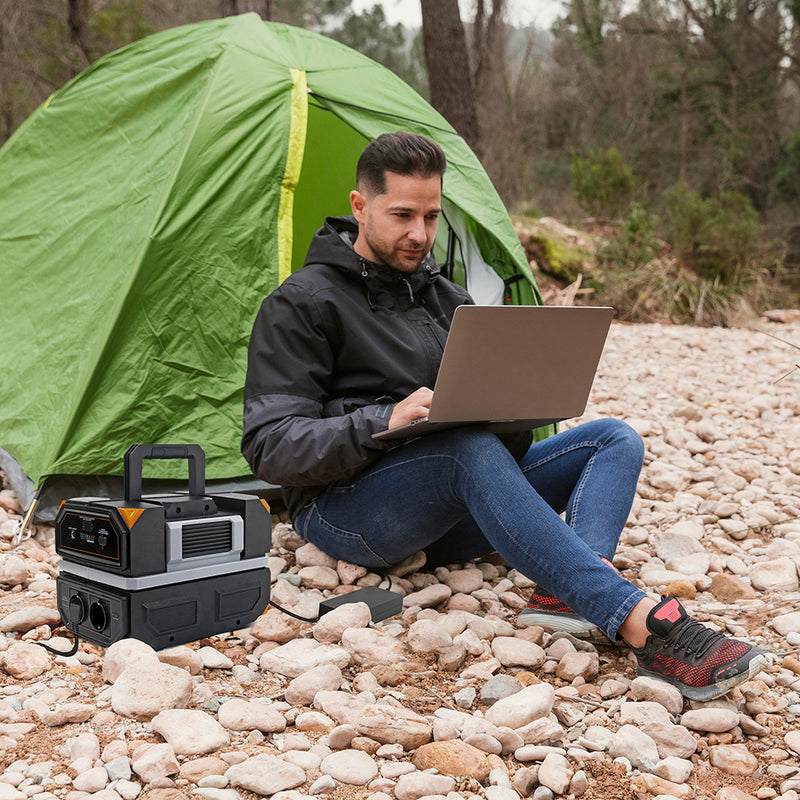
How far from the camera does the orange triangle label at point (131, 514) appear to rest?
5.15 feet

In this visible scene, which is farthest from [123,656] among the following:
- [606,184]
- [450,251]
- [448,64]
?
[606,184]

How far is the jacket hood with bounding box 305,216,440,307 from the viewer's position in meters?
2.07

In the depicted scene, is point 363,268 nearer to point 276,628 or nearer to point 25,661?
point 276,628

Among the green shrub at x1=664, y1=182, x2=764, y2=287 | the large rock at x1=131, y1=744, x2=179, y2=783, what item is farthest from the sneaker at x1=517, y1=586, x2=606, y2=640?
the green shrub at x1=664, y1=182, x2=764, y2=287

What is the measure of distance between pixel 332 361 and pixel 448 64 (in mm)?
4429

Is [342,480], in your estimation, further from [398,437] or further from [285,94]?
[285,94]

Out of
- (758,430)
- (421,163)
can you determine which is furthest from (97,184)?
(758,430)

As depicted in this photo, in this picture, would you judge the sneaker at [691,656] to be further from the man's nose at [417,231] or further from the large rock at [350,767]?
the man's nose at [417,231]

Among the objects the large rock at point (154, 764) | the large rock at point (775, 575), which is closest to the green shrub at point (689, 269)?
the large rock at point (775, 575)

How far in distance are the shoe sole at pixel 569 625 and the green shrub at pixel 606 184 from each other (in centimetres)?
684

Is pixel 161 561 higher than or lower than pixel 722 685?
higher

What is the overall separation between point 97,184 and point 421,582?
1763 millimetres

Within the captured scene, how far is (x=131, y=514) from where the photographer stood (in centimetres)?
157

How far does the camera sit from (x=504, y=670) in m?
1.69
